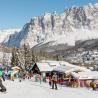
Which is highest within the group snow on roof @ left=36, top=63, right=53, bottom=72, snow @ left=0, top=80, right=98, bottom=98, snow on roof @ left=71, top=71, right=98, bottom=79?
snow on roof @ left=36, top=63, right=53, bottom=72

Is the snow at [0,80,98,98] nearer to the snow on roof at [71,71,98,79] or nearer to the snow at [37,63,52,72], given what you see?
the snow on roof at [71,71,98,79]

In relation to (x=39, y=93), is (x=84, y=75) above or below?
above

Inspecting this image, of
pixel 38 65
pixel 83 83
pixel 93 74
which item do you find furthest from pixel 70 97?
pixel 38 65

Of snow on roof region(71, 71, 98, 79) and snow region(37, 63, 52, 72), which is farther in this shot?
snow region(37, 63, 52, 72)

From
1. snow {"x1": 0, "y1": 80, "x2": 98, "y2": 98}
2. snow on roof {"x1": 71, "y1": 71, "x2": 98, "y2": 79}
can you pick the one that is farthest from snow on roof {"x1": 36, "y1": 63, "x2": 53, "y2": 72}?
snow {"x1": 0, "y1": 80, "x2": 98, "y2": 98}

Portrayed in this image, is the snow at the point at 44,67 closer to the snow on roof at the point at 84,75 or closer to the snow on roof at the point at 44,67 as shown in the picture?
the snow on roof at the point at 44,67

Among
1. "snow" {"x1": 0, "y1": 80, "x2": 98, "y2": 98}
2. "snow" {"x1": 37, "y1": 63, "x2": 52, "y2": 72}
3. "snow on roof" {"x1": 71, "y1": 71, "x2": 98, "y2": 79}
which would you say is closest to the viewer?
"snow" {"x1": 0, "y1": 80, "x2": 98, "y2": 98}

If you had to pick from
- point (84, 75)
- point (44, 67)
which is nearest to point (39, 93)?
point (84, 75)

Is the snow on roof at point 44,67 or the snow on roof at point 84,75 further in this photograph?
the snow on roof at point 44,67

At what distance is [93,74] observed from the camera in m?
59.8

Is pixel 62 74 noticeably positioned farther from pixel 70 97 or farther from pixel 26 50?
pixel 70 97

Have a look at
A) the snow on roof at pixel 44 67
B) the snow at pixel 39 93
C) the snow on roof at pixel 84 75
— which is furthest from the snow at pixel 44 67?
the snow at pixel 39 93

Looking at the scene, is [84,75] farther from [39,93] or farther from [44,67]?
[39,93]

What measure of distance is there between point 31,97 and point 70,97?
314cm
